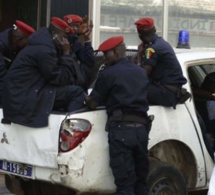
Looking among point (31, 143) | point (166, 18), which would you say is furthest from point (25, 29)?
point (166, 18)

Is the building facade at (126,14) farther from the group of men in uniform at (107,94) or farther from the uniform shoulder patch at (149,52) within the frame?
the group of men in uniform at (107,94)

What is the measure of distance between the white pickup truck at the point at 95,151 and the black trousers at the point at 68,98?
0.20 metres

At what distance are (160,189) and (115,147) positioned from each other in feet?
2.44

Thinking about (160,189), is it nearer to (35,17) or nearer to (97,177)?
(97,177)

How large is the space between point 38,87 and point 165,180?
1.44m

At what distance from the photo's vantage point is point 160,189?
17.6 feet

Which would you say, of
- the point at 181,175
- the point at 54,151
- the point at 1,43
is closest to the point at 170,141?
the point at 181,175

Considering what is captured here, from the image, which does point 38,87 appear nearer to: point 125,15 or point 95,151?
point 95,151

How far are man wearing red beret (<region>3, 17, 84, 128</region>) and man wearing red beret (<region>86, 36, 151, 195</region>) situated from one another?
0.97 ft

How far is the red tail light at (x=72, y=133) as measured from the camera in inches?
191

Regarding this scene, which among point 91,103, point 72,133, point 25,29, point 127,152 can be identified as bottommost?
point 127,152

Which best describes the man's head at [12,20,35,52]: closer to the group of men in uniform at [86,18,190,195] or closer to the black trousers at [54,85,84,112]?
the black trousers at [54,85,84,112]

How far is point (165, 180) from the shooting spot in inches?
212

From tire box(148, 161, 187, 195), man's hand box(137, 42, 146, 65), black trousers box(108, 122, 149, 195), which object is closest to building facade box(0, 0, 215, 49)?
man's hand box(137, 42, 146, 65)
